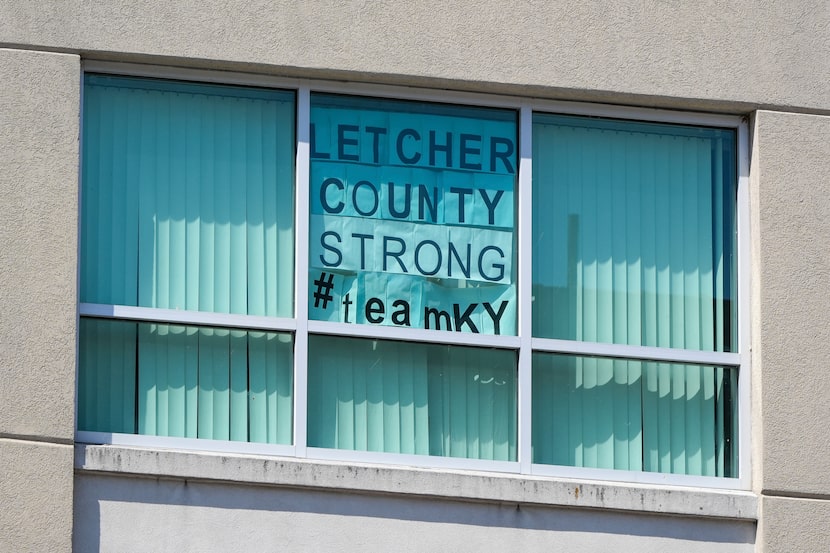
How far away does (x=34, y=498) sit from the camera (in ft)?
29.3

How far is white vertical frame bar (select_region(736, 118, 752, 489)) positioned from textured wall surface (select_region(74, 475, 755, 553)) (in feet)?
1.49

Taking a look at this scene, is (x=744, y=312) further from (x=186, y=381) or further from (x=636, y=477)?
(x=186, y=381)

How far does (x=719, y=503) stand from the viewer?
31.7 feet

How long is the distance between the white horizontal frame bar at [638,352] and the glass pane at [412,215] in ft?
0.88

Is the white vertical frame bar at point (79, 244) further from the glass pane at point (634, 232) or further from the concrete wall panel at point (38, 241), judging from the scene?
the glass pane at point (634, 232)

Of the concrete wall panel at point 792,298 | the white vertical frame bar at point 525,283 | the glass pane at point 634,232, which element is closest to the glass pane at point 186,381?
the white vertical frame bar at point 525,283

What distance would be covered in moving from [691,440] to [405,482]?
1795mm

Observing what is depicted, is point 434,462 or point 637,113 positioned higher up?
point 637,113

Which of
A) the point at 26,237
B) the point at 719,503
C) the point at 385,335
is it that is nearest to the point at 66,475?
the point at 26,237

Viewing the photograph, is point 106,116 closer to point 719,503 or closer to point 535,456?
point 535,456

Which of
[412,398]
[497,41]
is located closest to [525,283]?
[412,398]

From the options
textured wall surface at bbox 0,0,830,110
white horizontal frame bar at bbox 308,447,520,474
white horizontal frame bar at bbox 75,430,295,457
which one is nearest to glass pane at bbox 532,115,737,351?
textured wall surface at bbox 0,0,830,110

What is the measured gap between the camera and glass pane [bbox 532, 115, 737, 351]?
10.2 metres

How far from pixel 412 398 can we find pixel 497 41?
2.04m
